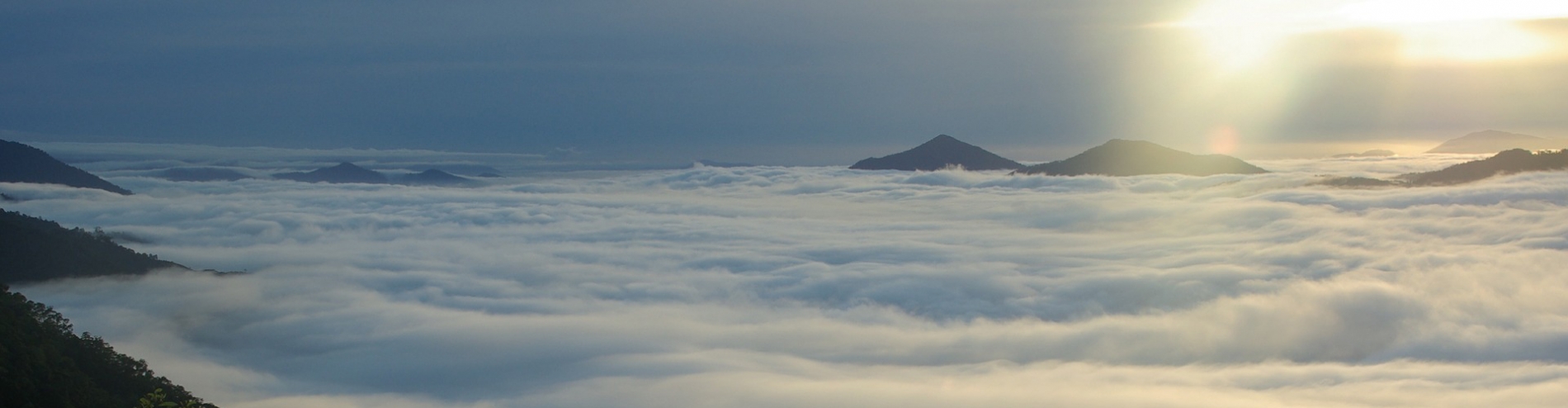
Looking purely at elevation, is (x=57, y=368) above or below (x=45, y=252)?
below

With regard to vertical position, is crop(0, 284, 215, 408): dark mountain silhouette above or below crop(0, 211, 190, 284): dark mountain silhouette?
below

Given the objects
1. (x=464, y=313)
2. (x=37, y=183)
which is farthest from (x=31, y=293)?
(x=37, y=183)

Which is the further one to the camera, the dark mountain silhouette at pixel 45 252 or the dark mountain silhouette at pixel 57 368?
the dark mountain silhouette at pixel 45 252

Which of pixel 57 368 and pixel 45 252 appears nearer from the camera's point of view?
pixel 57 368

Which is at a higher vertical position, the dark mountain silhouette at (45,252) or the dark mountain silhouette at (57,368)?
the dark mountain silhouette at (45,252)

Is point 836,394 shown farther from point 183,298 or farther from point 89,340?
point 183,298
